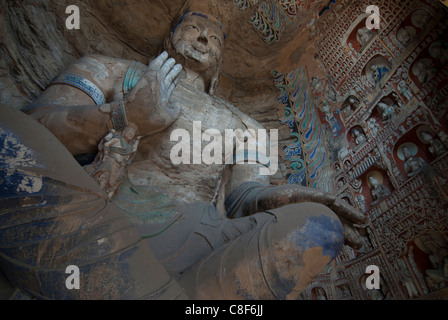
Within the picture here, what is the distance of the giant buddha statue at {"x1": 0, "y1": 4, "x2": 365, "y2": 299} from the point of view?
1055 millimetres

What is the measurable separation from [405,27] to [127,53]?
2.69 meters

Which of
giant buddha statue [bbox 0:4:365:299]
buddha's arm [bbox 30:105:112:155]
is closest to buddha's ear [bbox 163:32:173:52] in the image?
giant buddha statue [bbox 0:4:365:299]

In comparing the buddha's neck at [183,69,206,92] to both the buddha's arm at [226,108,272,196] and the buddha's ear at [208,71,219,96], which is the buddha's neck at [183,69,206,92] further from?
the buddha's arm at [226,108,272,196]

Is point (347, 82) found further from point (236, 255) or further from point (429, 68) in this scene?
point (236, 255)

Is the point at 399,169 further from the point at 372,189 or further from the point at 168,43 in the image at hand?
the point at 168,43

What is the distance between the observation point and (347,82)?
2.92 m

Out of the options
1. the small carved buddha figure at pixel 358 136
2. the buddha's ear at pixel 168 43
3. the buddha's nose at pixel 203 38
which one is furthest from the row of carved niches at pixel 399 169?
the buddha's ear at pixel 168 43

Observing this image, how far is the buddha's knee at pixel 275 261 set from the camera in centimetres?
111

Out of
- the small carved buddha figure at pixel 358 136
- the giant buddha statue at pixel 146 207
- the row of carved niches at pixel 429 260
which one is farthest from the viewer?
the small carved buddha figure at pixel 358 136

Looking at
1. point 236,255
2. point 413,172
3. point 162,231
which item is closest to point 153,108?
point 162,231

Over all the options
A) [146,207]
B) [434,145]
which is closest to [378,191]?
[434,145]

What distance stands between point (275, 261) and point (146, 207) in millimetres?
948

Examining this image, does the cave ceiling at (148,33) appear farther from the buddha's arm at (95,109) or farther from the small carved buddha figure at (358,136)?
the small carved buddha figure at (358,136)

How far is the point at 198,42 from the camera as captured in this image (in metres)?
2.94
